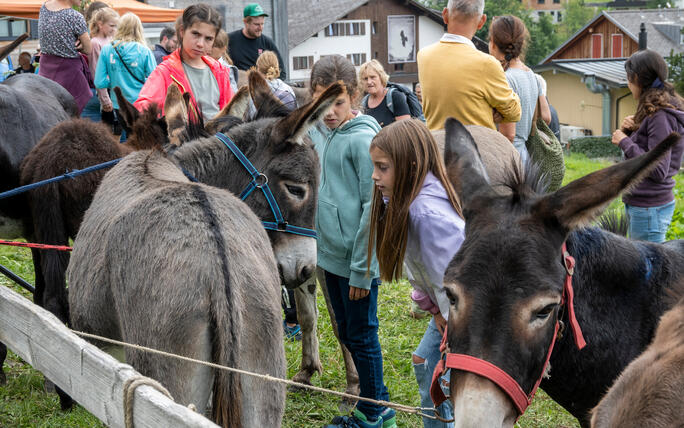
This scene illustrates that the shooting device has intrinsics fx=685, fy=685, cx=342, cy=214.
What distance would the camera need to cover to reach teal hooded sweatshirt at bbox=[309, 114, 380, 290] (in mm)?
4203

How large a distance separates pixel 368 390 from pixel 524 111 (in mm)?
2663

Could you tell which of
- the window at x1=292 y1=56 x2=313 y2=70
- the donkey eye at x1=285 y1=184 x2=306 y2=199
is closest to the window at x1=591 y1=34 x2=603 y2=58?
the window at x1=292 y1=56 x2=313 y2=70

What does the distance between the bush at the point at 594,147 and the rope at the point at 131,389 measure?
35.4 m

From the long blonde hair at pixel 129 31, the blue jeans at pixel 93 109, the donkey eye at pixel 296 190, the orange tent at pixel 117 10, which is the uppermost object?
the orange tent at pixel 117 10

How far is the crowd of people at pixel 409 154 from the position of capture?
11.1 ft

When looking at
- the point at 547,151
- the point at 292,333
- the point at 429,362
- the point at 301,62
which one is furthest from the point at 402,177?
the point at 301,62

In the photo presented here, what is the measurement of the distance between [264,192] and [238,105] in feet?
3.44

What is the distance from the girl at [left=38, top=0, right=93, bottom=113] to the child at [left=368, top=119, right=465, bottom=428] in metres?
5.47

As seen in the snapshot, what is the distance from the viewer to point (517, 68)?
570cm

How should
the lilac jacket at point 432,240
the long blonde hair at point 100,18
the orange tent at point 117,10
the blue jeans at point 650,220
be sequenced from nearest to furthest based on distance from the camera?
the lilac jacket at point 432,240 < the blue jeans at point 650,220 < the long blonde hair at point 100,18 < the orange tent at point 117,10

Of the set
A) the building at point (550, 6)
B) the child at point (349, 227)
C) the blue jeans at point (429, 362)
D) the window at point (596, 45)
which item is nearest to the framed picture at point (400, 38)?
the window at point (596, 45)

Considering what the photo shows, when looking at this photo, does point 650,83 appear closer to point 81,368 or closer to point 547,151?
point 547,151

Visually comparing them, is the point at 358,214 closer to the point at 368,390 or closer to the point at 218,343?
the point at 368,390

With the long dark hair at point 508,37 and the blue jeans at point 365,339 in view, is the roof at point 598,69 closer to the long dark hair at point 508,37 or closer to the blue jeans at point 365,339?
the long dark hair at point 508,37
